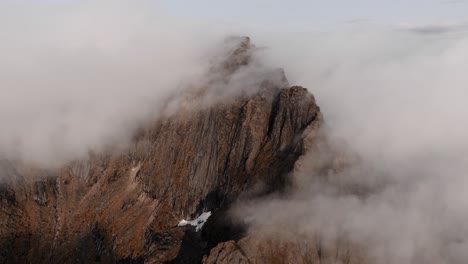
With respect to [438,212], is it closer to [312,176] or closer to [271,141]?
[312,176]

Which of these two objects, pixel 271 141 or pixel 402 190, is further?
pixel 271 141

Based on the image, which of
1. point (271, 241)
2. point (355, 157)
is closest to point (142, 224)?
point (271, 241)

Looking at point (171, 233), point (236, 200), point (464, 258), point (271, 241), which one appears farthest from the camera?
point (171, 233)

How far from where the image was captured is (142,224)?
199875 mm

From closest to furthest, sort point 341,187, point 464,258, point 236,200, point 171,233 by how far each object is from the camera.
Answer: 1. point 464,258
2. point 341,187
3. point 236,200
4. point 171,233

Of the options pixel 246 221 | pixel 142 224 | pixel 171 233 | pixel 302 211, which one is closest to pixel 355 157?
pixel 302 211

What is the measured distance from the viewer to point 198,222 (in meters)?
188

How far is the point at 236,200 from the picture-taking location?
6934 inches

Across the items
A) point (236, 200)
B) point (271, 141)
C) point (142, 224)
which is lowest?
point (142, 224)

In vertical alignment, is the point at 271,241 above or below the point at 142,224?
above

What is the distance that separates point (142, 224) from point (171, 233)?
56.5 ft

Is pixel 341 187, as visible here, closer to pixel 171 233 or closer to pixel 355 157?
pixel 355 157

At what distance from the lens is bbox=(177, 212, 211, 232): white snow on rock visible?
7292 inches

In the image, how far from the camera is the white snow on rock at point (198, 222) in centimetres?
18523
